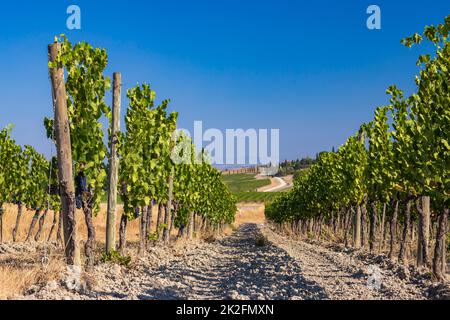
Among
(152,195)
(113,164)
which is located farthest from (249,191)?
(113,164)

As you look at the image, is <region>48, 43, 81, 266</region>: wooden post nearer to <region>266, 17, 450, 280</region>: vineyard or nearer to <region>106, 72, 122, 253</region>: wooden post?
<region>106, 72, 122, 253</region>: wooden post

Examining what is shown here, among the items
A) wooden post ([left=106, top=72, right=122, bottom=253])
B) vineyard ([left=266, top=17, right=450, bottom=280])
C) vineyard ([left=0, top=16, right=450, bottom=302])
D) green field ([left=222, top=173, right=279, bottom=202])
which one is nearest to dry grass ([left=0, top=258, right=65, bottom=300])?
vineyard ([left=0, top=16, right=450, bottom=302])

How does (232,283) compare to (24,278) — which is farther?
(232,283)

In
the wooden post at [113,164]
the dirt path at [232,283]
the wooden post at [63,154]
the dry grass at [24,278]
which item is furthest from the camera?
the wooden post at [113,164]

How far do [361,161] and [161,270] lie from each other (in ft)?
39.6

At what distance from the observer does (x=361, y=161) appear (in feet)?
67.4

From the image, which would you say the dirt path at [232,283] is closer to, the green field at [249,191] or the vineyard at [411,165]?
the vineyard at [411,165]

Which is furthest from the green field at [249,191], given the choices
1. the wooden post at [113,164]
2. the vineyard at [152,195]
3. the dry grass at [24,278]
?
the dry grass at [24,278]

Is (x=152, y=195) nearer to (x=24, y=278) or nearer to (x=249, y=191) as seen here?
(x=24, y=278)

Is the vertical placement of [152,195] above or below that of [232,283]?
above

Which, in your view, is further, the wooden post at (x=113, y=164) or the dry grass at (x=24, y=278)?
the wooden post at (x=113, y=164)

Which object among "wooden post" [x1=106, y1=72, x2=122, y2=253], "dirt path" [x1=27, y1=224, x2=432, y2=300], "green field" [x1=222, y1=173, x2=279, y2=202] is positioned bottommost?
"green field" [x1=222, y1=173, x2=279, y2=202]
